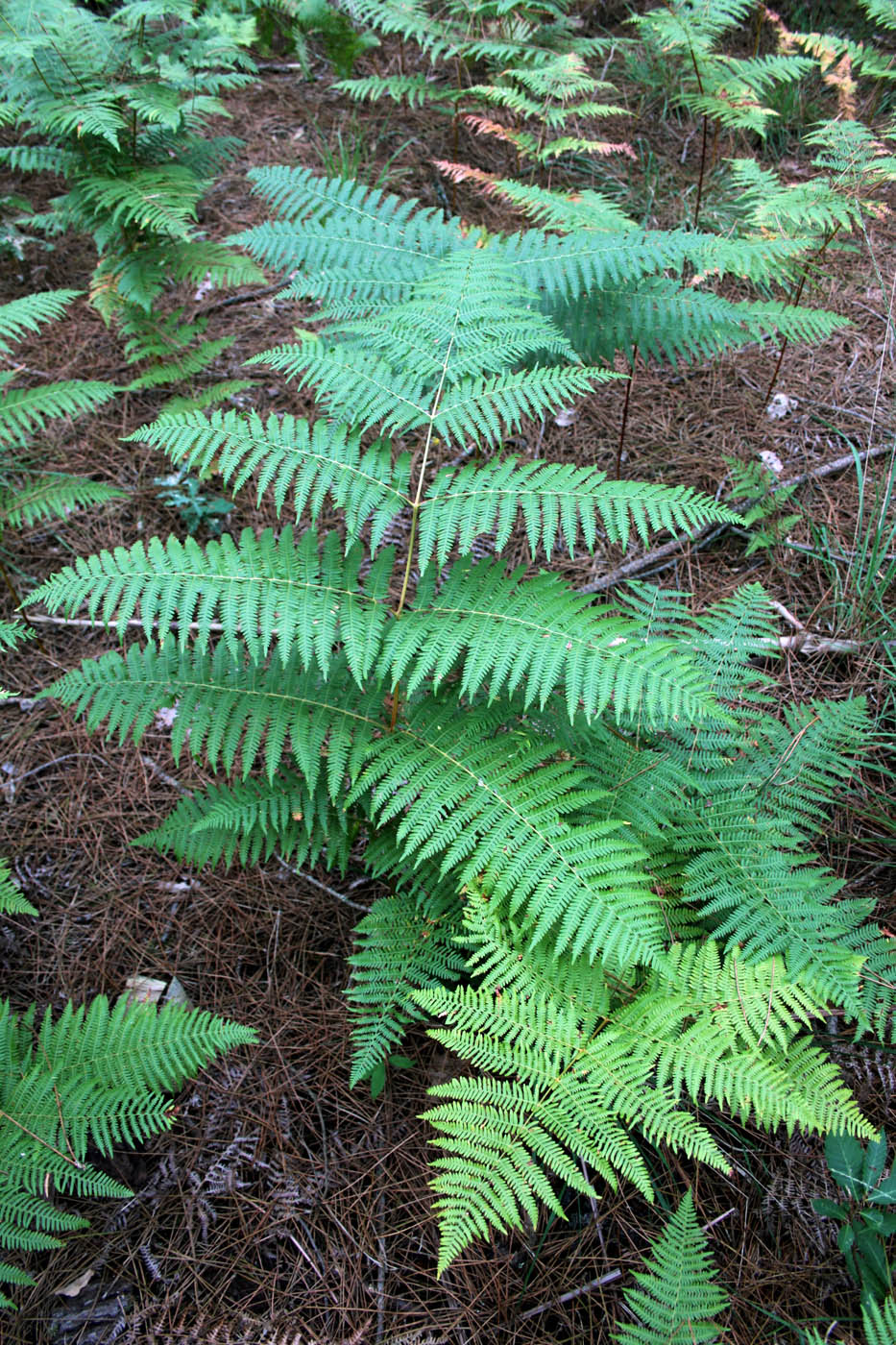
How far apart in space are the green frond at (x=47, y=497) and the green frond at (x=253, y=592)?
4.74 ft

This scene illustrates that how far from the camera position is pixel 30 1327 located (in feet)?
6.61

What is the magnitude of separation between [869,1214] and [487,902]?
1155 mm

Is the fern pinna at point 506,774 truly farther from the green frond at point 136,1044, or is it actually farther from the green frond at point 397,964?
the green frond at point 136,1044

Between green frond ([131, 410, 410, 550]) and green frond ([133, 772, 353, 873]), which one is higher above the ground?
green frond ([131, 410, 410, 550])

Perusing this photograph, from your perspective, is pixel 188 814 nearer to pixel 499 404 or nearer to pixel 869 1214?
pixel 499 404

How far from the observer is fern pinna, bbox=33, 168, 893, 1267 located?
1891 mm

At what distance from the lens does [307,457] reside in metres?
2.20

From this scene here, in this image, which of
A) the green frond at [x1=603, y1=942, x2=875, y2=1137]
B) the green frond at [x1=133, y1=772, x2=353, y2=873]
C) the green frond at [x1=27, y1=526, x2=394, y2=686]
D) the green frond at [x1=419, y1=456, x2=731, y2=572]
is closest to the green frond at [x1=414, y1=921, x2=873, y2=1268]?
the green frond at [x1=603, y1=942, x2=875, y2=1137]

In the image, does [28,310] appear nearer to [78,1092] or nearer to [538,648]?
[538,648]

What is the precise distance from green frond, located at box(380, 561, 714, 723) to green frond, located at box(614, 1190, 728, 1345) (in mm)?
1124

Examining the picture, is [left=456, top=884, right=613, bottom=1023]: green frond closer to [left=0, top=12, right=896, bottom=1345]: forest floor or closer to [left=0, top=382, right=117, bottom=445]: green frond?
[left=0, top=12, right=896, bottom=1345]: forest floor

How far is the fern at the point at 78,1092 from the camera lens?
2.00m

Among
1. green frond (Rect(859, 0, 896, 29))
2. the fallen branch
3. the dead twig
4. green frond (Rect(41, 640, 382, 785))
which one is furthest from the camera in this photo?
green frond (Rect(859, 0, 896, 29))

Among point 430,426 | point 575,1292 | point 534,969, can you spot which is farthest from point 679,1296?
point 430,426
